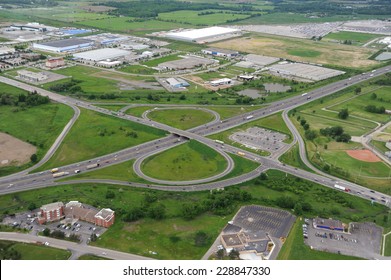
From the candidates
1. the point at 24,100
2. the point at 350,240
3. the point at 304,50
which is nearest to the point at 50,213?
the point at 350,240

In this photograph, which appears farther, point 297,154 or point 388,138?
point 388,138

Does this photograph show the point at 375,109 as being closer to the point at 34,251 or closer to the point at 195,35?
the point at 34,251

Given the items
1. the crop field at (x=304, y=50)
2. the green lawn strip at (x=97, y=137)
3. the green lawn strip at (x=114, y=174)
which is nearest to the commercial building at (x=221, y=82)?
the green lawn strip at (x=97, y=137)

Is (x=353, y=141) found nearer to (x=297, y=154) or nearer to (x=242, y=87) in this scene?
(x=297, y=154)

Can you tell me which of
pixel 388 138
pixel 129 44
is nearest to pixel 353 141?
pixel 388 138

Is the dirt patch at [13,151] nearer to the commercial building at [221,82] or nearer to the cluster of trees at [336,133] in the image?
the commercial building at [221,82]

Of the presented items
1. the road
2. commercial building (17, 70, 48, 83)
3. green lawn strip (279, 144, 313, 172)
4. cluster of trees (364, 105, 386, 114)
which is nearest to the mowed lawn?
green lawn strip (279, 144, 313, 172)
